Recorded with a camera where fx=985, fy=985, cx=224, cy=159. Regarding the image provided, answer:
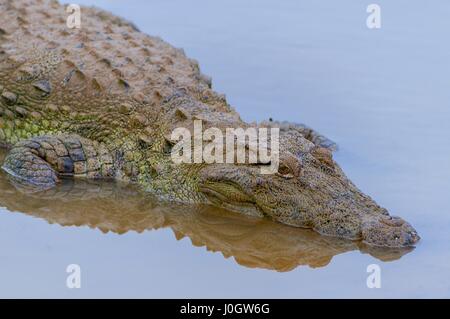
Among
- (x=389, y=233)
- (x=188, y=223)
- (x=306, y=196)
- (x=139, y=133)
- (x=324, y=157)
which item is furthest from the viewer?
(x=139, y=133)

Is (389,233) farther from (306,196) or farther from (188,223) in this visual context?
(188,223)

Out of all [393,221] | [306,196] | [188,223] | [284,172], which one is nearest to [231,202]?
[188,223]

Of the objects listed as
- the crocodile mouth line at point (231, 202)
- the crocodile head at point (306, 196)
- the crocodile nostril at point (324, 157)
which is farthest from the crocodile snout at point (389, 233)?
the crocodile mouth line at point (231, 202)

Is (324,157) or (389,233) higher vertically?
(324,157)

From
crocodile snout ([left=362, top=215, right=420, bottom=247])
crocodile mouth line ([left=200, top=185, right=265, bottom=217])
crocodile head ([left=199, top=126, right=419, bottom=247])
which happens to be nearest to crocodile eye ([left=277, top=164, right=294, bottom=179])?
crocodile head ([left=199, top=126, right=419, bottom=247])

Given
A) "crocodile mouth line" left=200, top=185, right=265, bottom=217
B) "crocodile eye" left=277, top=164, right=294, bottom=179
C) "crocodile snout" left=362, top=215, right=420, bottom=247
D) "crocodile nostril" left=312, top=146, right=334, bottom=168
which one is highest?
"crocodile nostril" left=312, top=146, right=334, bottom=168

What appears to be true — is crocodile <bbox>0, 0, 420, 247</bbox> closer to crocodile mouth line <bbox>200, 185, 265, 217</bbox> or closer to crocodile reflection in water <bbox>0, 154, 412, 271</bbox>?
crocodile mouth line <bbox>200, 185, 265, 217</bbox>

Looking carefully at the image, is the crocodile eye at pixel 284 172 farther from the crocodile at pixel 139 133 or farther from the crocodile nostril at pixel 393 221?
the crocodile nostril at pixel 393 221
